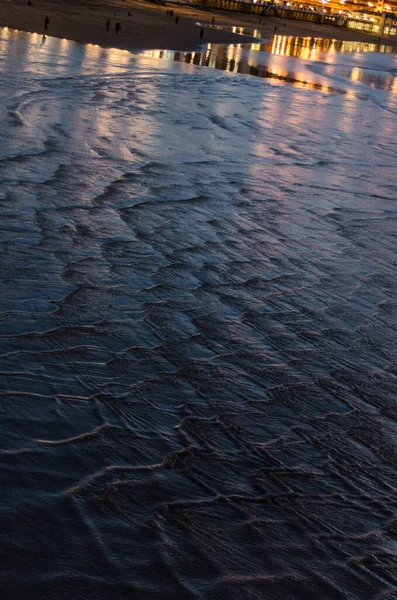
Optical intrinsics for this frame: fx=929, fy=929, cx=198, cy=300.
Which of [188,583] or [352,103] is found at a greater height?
[352,103]

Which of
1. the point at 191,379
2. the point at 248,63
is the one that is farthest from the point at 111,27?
the point at 191,379

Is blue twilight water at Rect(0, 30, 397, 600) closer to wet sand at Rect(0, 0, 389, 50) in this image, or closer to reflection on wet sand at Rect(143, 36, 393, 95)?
reflection on wet sand at Rect(143, 36, 393, 95)

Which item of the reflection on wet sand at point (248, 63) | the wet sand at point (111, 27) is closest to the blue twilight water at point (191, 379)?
the reflection on wet sand at point (248, 63)

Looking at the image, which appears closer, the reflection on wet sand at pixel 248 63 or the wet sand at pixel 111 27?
→ the reflection on wet sand at pixel 248 63

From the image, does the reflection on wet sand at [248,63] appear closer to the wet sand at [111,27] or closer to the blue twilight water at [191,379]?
the wet sand at [111,27]

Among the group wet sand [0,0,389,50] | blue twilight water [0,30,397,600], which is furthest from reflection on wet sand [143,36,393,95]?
blue twilight water [0,30,397,600]

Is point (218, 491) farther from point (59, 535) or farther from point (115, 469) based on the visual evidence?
point (59, 535)

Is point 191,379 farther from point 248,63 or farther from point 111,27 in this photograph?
point 111,27

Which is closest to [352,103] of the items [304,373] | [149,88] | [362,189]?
[149,88]
